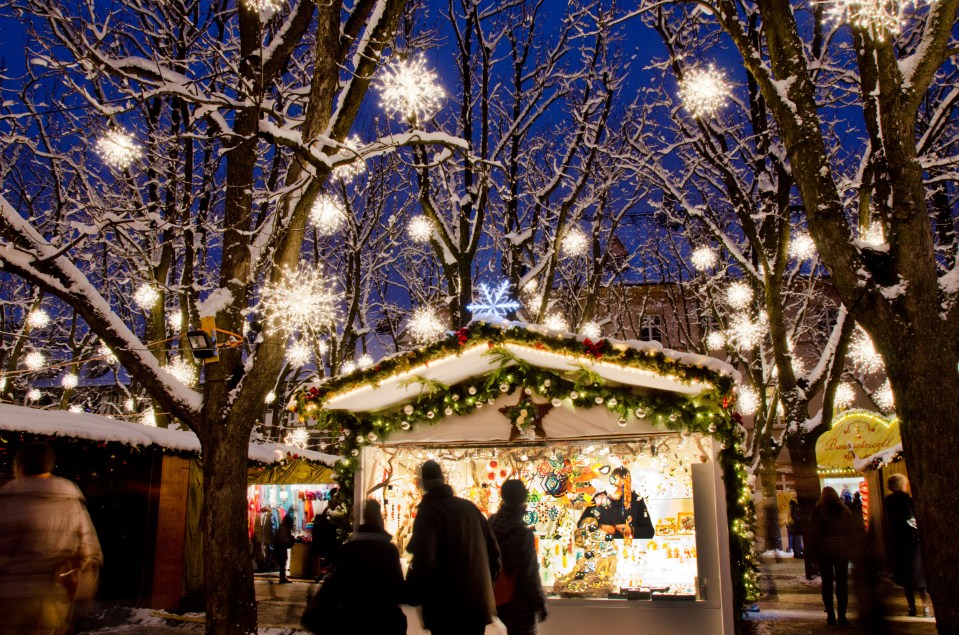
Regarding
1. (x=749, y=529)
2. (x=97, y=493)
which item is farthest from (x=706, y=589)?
(x=97, y=493)

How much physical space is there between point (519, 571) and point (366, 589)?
169 cm

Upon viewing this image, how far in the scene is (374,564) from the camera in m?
4.04

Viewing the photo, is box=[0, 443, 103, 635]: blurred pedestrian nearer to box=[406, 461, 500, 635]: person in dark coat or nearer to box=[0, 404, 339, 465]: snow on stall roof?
box=[406, 461, 500, 635]: person in dark coat

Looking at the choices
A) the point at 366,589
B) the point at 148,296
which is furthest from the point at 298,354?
the point at 366,589

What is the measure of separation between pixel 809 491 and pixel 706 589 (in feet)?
21.9

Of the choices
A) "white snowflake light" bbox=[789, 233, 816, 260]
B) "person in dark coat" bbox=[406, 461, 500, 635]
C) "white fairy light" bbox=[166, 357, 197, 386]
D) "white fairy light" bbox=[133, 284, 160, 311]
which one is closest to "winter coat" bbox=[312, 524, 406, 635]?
"person in dark coat" bbox=[406, 461, 500, 635]

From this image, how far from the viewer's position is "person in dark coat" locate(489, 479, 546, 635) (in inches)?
205

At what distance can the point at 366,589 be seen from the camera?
398 centimetres

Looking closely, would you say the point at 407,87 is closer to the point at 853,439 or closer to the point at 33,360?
the point at 853,439

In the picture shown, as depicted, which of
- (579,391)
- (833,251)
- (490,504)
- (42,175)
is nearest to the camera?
(833,251)

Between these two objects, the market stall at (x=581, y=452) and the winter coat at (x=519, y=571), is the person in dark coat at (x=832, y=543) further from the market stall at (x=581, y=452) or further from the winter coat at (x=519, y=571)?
the winter coat at (x=519, y=571)

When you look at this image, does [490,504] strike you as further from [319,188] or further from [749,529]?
[319,188]

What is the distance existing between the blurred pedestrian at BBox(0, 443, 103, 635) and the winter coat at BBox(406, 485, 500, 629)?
2136mm

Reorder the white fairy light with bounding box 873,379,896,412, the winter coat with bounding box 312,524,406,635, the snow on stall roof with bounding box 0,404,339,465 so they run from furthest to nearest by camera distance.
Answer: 1. the white fairy light with bounding box 873,379,896,412
2. the snow on stall roof with bounding box 0,404,339,465
3. the winter coat with bounding box 312,524,406,635
